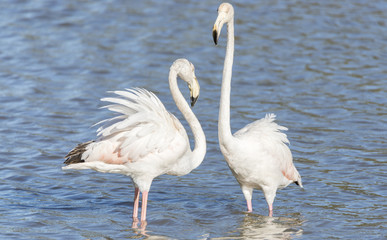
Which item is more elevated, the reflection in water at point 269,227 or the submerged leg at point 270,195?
the submerged leg at point 270,195

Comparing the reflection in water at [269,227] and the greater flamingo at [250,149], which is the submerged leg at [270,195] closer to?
the greater flamingo at [250,149]

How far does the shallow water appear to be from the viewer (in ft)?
27.1

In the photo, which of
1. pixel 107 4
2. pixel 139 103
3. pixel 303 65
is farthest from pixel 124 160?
pixel 107 4

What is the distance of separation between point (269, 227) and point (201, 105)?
15.1ft

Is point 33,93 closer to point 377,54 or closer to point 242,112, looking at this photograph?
point 242,112

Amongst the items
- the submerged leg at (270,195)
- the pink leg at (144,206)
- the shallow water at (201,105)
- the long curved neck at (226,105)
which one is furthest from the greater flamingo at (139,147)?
the submerged leg at (270,195)

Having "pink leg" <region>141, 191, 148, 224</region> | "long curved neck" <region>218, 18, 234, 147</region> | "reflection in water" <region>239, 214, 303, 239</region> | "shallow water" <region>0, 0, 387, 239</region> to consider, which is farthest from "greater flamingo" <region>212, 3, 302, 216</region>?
"pink leg" <region>141, 191, 148, 224</region>

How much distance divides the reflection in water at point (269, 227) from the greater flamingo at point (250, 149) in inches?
5.8

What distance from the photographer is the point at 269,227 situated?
8070mm

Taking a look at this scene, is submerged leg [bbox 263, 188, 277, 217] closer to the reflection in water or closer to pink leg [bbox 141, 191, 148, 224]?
the reflection in water

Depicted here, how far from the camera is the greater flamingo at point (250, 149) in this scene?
7.71 metres

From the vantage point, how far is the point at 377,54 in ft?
47.8

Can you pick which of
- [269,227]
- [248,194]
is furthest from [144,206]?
[269,227]

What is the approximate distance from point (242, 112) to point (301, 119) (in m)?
0.98
